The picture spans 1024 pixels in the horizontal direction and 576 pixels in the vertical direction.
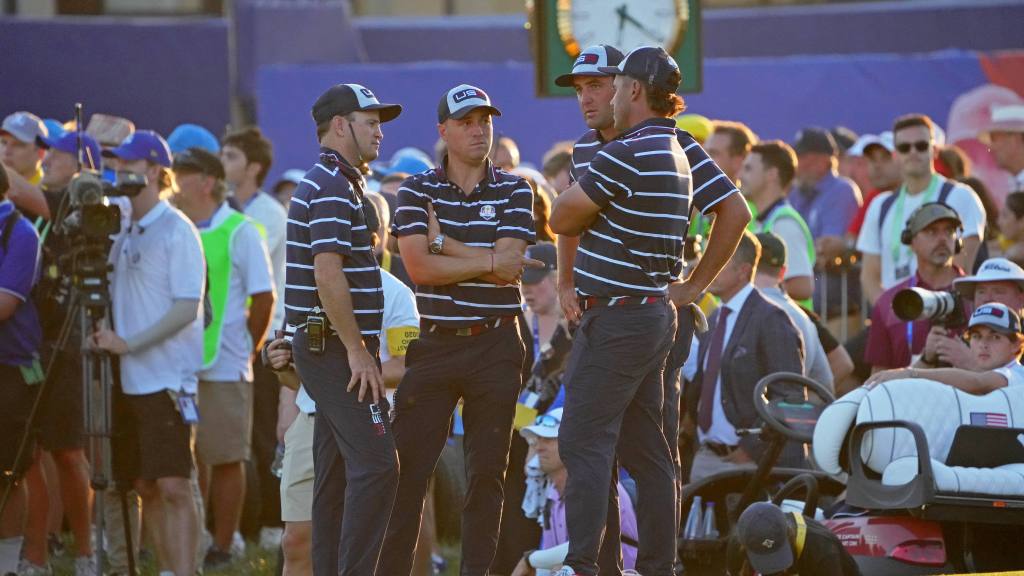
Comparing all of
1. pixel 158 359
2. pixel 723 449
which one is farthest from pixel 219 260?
pixel 723 449

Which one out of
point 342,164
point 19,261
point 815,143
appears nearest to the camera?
point 342,164

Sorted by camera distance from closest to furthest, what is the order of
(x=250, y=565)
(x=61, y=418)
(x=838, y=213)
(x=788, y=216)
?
(x=61, y=418)
(x=250, y=565)
(x=788, y=216)
(x=838, y=213)

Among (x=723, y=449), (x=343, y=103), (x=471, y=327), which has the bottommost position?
(x=723, y=449)

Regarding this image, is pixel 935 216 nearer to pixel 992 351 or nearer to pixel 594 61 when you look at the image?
pixel 992 351

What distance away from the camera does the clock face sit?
10.4m

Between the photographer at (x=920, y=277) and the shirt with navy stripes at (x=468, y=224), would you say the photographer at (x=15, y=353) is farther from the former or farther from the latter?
the photographer at (x=920, y=277)

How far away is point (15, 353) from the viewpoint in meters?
8.35

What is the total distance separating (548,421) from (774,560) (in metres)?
1.47

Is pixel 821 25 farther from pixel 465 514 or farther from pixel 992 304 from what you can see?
pixel 465 514

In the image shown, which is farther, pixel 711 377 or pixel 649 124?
pixel 711 377

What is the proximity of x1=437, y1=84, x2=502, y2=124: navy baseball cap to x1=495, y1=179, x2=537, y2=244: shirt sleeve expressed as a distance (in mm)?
315

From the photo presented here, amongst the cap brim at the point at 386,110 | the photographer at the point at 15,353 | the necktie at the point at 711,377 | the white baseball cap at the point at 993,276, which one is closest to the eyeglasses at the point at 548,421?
the necktie at the point at 711,377

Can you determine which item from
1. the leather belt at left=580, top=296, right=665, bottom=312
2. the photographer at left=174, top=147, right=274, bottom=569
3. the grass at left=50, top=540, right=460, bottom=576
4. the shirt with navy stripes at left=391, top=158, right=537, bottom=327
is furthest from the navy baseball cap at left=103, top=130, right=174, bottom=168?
the leather belt at left=580, top=296, right=665, bottom=312

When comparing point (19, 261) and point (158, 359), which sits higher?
point (19, 261)
